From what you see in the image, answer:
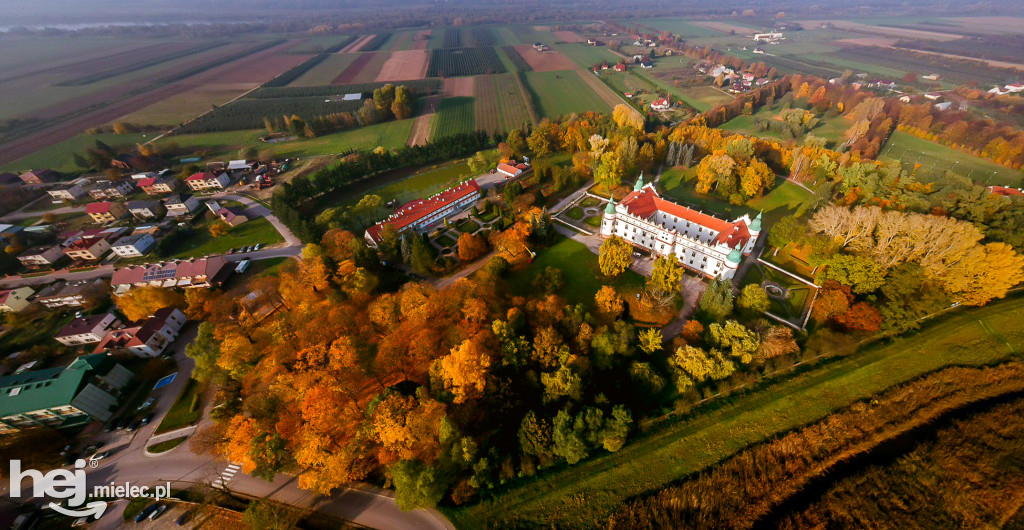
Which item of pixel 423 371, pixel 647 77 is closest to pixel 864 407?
pixel 423 371

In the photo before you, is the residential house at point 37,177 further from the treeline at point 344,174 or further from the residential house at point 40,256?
the treeline at point 344,174

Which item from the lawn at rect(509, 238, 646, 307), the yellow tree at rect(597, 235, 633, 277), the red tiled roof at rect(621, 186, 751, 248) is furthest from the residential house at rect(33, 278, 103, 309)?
the red tiled roof at rect(621, 186, 751, 248)

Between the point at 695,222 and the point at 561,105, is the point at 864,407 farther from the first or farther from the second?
the point at 561,105

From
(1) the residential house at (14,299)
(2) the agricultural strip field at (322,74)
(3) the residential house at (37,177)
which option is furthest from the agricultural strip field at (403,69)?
(1) the residential house at (14,299)

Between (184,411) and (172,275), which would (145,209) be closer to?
(172,275)

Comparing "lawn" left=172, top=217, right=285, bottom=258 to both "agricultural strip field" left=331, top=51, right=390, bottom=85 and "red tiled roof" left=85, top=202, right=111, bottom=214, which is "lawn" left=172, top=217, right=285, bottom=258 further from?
"agricultural strip field" left=331, top=51, right=390, bottom=85

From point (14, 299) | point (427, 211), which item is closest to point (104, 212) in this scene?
point (14, 299)
